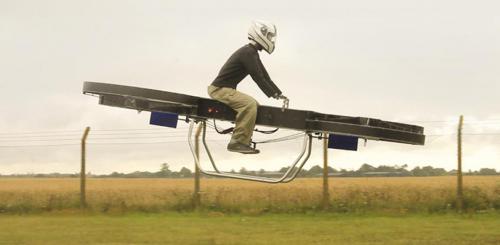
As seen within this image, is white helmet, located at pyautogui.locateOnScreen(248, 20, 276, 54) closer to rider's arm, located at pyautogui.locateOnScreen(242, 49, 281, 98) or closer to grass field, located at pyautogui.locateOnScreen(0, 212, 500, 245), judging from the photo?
rider's arm, located at pyautogui.locateOnScreen(242, 49, 281, 98)

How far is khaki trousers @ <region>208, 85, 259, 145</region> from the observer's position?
1102cm

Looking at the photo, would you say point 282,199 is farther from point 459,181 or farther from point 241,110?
point 241,110

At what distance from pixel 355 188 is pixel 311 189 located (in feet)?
5.40

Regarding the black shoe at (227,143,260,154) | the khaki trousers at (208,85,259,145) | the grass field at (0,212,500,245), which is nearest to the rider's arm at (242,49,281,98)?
the khaki trousers at (208,85,259,145)

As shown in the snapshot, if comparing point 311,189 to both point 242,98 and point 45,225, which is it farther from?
point 242,98

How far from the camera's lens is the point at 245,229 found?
74.8 ft

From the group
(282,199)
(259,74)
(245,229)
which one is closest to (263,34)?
(259,74)

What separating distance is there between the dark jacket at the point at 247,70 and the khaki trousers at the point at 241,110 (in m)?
0.17

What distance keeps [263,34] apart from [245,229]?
12.8 m

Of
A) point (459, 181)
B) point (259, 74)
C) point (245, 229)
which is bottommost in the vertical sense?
point (245, 229)

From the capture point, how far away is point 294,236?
838 inches

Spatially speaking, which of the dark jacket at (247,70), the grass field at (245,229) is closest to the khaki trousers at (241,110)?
the dark jacket at (247,70)

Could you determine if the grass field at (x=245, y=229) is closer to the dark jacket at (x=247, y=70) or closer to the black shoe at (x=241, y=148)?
the black shoe at (x=241, y=148)

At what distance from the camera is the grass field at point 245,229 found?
67.1 feet
